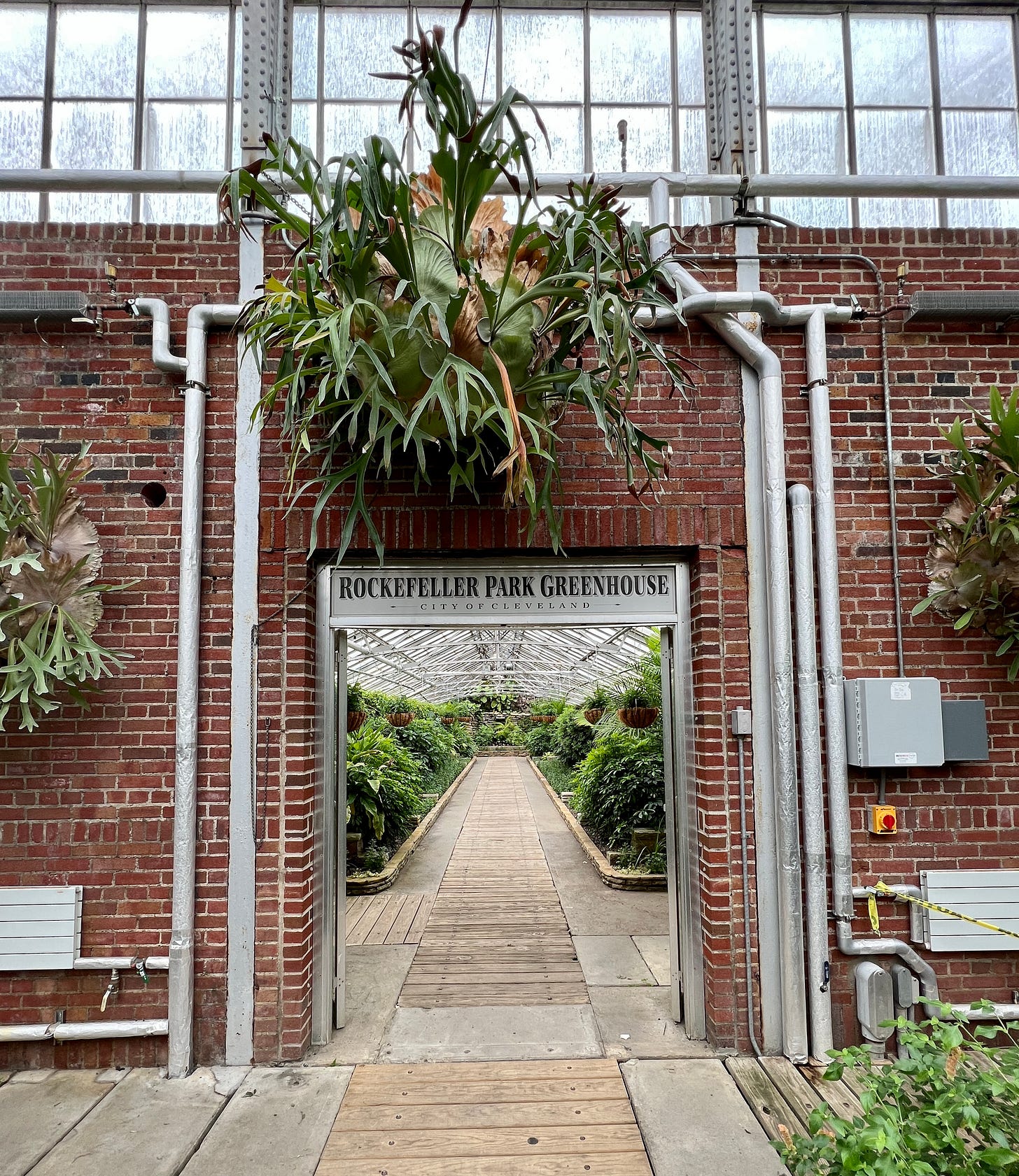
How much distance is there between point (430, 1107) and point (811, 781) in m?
2.38

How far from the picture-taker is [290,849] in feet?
13.5

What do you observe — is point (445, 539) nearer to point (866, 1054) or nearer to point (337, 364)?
point (337, 364)

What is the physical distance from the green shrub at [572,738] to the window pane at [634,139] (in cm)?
1182

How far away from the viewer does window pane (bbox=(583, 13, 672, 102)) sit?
5402 mm

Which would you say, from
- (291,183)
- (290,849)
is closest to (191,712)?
(290,849)

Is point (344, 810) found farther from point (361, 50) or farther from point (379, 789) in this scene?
point (361, 50)

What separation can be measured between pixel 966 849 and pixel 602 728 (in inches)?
303

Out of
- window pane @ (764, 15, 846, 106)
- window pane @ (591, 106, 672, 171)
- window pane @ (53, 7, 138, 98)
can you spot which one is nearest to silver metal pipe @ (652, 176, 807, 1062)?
window pane @ (591, 106, 672, 171)

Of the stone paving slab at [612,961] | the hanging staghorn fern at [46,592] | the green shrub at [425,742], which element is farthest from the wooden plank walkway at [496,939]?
the green shrub at [425,742]

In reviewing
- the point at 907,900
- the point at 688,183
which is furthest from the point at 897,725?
the point at 688,183

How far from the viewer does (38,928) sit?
403cm

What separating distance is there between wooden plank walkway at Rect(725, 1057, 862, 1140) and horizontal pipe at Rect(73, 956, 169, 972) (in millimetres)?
2846

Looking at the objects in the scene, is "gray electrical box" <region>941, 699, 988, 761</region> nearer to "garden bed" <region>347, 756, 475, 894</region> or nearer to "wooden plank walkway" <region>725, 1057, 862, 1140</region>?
"wooden plank walkway" <region>725, 1057, 862, 1140</region>

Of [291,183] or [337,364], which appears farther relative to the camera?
[291,183]
